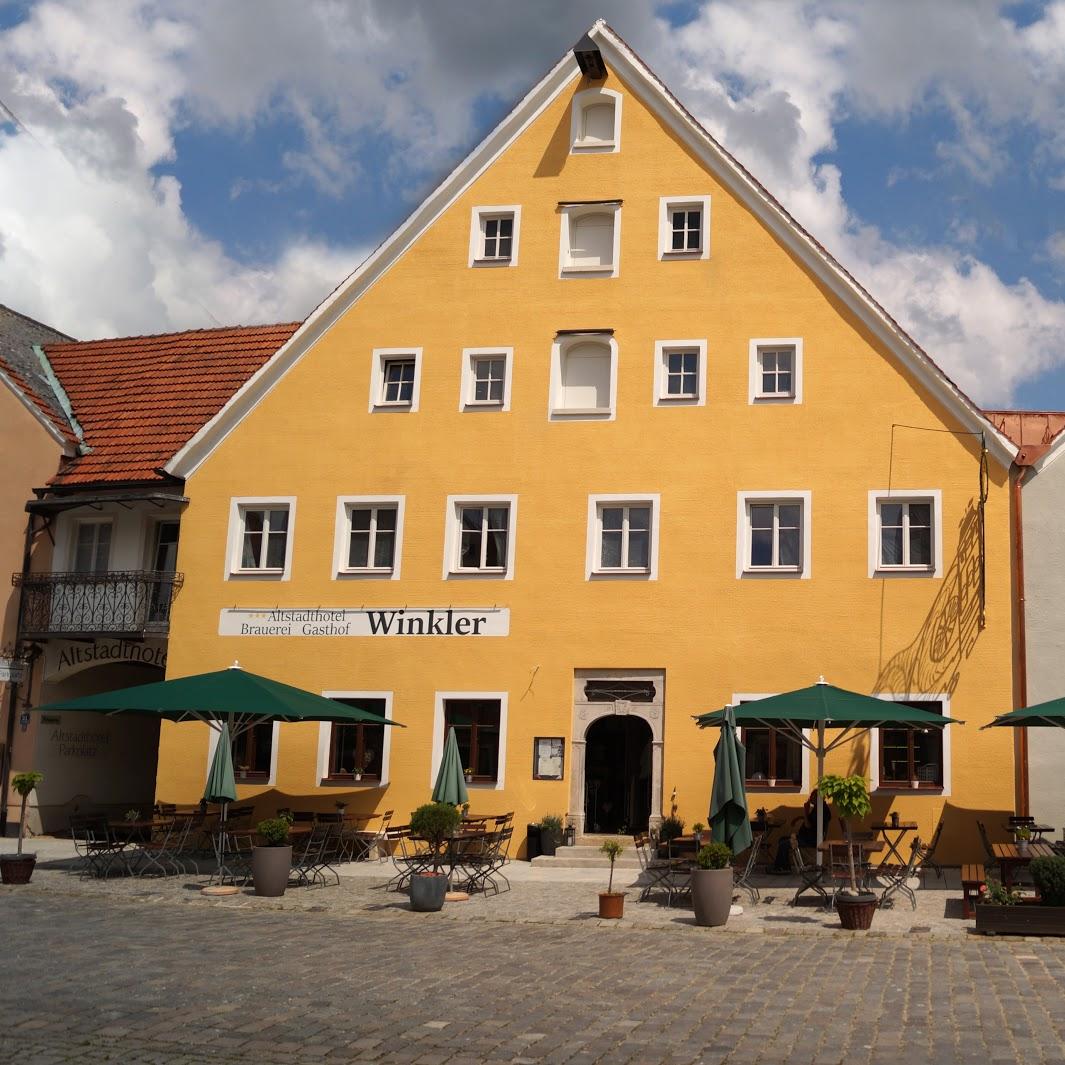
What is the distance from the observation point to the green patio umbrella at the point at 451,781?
20.0m

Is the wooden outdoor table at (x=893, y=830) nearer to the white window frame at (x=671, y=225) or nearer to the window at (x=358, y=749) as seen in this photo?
the window at (x=358, y=749)

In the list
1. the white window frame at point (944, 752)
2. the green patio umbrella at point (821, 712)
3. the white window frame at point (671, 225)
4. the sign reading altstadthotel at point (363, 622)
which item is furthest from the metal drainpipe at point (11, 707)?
the white window frame at point (944, 752)

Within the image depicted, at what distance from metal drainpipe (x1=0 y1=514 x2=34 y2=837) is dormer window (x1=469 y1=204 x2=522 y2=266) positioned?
1079 cm

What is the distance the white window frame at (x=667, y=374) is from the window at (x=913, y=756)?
6.46m

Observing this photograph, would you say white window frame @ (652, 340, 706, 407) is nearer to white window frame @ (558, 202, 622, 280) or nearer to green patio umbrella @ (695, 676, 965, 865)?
white window frame @ (558, 202, 622, 280)

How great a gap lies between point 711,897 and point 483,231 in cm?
1486

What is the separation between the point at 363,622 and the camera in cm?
2464

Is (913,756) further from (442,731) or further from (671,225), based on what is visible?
(671,225)

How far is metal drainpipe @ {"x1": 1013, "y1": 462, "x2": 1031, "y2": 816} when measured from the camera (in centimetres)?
2167

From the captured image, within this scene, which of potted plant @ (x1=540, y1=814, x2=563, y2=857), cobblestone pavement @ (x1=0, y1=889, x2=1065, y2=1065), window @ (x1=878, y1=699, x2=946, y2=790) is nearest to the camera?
cobblestone pavement @ (x1=0, y1=889, x2=1065, y2=1065)

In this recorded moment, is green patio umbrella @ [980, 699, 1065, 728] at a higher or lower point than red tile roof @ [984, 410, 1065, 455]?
lower

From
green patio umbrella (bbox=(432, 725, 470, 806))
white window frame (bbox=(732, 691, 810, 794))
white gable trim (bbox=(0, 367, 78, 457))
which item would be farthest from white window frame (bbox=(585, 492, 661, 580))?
white gable trim (bbox=(0, 367, 78, 457))

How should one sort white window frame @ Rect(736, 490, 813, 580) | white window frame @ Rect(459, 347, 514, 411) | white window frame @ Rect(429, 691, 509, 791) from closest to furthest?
white window frame @ Rect(736, 490, 813, 580) → white window frame @ Rect(429, 691, 509, 791) → white window frame @ Rect(459, 347, 514, 411)

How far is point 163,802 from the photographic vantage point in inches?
987
